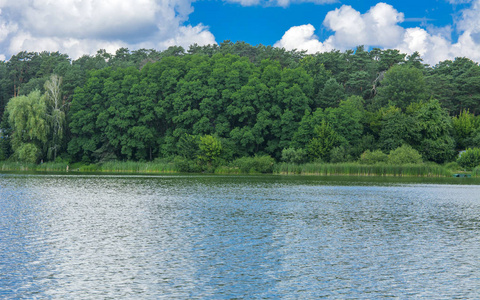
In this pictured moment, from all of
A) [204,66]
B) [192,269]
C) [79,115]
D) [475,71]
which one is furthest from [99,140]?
[192,269]

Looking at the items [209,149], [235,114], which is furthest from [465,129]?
[209,149]

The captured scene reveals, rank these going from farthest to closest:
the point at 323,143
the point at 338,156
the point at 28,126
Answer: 1. the point at 28,126
2. the point at 323,143
3. the point at 338,156

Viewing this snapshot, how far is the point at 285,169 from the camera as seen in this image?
7350 cm

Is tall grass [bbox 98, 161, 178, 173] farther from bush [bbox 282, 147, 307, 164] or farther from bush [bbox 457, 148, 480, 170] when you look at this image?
bush [bbox 457, 148, 480, 170]

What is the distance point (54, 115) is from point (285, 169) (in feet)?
138

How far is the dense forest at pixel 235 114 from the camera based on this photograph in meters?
78.1

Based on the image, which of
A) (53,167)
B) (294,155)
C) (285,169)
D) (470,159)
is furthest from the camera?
(53,167)

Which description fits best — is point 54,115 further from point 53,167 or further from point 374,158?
point 374,158

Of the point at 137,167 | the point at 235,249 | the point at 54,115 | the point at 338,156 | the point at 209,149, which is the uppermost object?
the point at 54,115

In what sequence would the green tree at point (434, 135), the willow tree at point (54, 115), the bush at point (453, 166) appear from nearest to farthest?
the bush at point (453, 166)
the green tree at point (434, 135)
the willow tree at point (54, 115)

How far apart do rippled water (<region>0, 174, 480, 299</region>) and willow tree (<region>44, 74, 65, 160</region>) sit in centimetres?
5688

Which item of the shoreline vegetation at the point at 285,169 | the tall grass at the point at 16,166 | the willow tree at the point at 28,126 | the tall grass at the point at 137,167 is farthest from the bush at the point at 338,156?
the tall grass at the point at 16,166

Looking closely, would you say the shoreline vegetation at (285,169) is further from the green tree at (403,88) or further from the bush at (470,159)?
the green tree at (403,88)

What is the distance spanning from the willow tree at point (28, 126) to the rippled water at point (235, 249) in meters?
51.9
